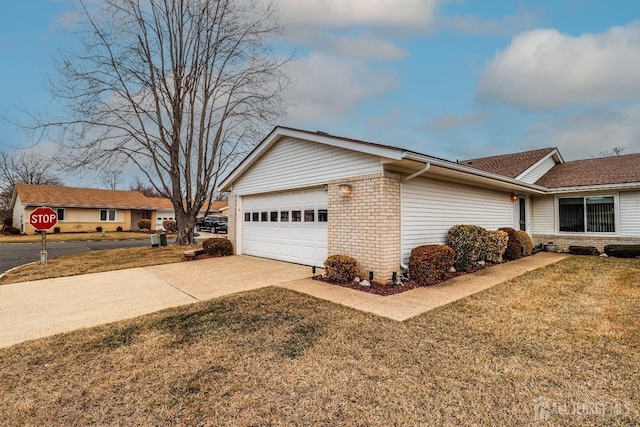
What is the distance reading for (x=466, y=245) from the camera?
26.9 feet

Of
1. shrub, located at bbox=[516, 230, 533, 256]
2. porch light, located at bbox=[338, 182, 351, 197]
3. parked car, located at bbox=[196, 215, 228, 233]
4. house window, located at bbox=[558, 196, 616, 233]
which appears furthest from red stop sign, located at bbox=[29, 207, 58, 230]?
parked car, located at bbox=[196, 215, 228, 233]

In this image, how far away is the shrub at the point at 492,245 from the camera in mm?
8836

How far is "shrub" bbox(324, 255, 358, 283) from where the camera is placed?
22.5 ft

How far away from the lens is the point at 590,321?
432cm

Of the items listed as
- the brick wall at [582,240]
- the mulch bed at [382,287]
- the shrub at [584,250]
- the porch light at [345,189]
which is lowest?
the mulch bed at [382,287]

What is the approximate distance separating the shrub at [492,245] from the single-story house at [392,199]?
0.99 m

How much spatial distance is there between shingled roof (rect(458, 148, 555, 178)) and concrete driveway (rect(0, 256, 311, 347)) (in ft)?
35.9

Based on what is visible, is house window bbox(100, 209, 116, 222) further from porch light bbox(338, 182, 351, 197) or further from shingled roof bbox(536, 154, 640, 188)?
shingled roof bbox(536, 154, 640, 188)

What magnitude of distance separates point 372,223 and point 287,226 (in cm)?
381

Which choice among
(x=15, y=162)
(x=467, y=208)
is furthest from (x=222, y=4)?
(x=15, y=162)

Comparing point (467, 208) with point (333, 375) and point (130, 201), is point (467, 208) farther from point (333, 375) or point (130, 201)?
point (130, 201)

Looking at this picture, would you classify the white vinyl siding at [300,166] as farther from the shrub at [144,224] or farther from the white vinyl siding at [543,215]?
the shrub at [144,224]

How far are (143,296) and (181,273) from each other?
2.40 metres

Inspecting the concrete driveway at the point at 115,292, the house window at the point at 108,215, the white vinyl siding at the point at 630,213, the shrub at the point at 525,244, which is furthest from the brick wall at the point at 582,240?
the house window at the point at 108,215
